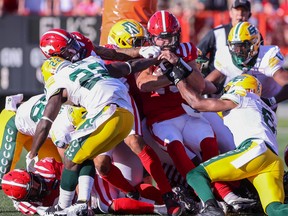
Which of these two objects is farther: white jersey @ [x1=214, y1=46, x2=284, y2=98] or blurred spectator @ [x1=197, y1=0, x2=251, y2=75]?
blurred spectator @ [x1=197, y1=0, x2=251, y2=75]

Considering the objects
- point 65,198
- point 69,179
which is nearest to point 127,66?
point 69,179

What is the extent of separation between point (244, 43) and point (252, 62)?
0.25 meters

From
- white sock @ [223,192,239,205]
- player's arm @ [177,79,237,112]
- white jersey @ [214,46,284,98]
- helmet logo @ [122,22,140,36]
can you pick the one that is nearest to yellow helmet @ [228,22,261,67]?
white jersey @ [214,46,284,98]

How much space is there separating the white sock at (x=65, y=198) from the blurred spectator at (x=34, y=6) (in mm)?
8888

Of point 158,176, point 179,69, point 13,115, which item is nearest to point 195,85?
point 179,69

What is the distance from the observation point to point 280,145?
11.1 m

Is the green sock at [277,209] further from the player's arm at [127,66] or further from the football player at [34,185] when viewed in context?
the football player at [34,185]

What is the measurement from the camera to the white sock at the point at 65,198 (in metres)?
6.32

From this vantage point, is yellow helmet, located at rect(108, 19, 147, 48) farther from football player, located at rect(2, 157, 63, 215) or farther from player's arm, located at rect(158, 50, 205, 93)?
football player, located at rect(2, 157, 63, 215)

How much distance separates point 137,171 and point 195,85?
88 centimetres

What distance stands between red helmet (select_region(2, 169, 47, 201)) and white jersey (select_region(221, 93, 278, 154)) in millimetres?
1531

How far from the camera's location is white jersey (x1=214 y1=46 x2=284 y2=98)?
317 inches

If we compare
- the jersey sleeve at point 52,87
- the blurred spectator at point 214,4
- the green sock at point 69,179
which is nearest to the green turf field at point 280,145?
the green sock at point 69,179

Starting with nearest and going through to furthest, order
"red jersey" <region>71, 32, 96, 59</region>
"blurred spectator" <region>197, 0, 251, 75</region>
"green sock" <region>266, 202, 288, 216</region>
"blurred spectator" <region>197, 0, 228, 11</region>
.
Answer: "green sock" <region>266, 202, 288, 216</region>, "red jersey" <region>71, 32, 96, 59</region>, "blurred spectator" <region>197, 0, 251, 75</region>, "blurred spectator" <region>197, 0, 228, 11</region>
